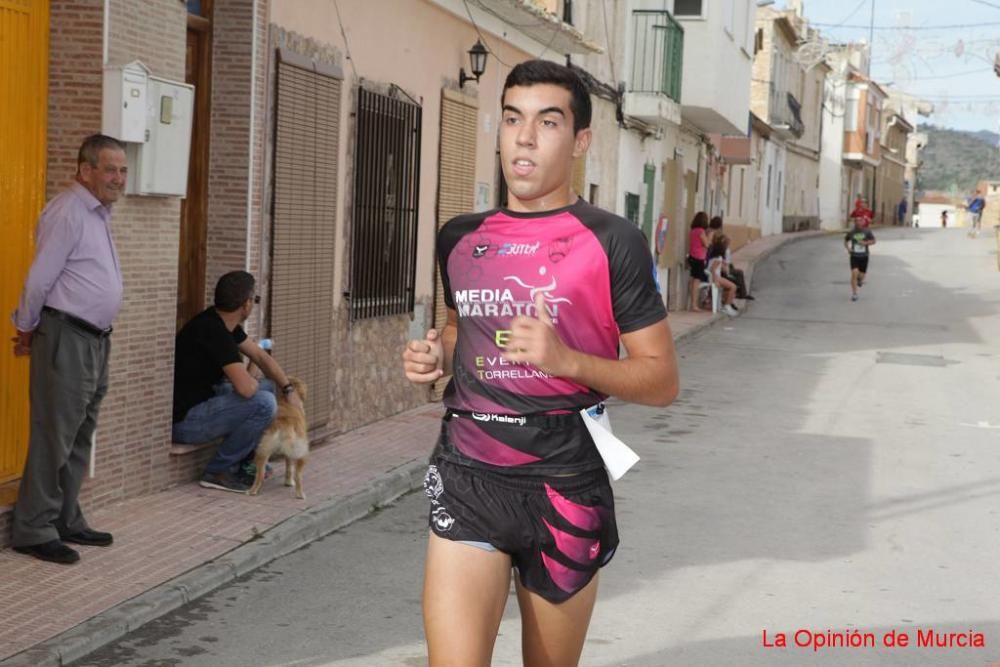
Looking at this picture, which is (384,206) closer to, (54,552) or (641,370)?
(54,552)

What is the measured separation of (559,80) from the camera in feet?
12.9

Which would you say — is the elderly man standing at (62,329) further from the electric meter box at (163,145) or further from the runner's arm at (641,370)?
the runner's arm at (641,370)

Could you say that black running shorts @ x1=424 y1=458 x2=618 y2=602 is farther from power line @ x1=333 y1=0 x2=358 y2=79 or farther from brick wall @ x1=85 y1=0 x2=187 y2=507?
power line @ x1=333 y1=0 x2=358 y2=79

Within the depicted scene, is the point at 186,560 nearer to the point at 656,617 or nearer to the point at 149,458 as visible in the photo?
the point at 149,458

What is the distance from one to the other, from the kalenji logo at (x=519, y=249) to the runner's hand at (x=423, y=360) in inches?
11.2

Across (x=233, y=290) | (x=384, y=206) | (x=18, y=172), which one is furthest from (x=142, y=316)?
(x=384, y=206)

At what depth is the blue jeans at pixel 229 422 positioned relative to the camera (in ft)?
29.5

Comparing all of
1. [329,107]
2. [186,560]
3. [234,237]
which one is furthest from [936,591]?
[329,107]

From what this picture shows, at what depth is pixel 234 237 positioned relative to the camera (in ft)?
33.2

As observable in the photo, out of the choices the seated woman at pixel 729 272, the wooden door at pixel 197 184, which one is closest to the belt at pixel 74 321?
the wooden door at pixel 197 184

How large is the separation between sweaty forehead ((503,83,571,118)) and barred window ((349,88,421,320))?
851 cm

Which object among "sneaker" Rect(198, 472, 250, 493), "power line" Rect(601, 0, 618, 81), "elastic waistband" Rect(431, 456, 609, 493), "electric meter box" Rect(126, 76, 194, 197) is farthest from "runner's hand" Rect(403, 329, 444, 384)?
"power line" Rect(601, 0, 618, 81)

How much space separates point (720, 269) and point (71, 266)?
23.5 meters

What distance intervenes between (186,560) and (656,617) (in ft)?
7.66
